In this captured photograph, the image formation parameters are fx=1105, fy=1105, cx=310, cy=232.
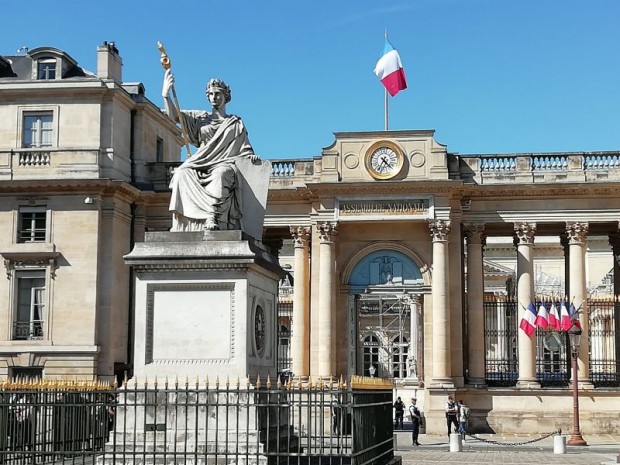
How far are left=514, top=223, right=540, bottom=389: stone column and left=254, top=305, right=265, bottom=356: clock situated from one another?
25618mm

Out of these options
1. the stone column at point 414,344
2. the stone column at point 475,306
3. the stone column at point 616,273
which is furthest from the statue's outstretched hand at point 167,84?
the stone column at point 414,344

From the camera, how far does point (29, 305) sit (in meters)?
40.9

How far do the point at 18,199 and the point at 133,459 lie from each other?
28.8 metres

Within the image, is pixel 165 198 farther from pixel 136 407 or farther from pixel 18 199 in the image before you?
pixel 136 407

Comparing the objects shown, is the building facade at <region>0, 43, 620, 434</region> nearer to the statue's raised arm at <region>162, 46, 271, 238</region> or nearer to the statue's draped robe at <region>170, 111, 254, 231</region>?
the statue's raised arm at <region>162, 46, 271, 238</region>

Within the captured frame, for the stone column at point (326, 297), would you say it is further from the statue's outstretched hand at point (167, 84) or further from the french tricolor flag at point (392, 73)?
the statue's outstretched hand at point (167, 84)

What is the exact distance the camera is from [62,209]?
4103 cm

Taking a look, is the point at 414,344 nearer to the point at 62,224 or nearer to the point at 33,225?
the point at 62,224

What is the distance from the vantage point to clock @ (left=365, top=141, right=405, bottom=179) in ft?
134

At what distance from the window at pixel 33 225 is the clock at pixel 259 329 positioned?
2691 cm

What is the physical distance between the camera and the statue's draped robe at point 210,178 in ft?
51.5

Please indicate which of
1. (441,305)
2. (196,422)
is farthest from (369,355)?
(196,422)

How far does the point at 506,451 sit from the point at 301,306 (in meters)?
12.3

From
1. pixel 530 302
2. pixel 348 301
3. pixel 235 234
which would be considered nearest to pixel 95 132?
pixel 348 301
